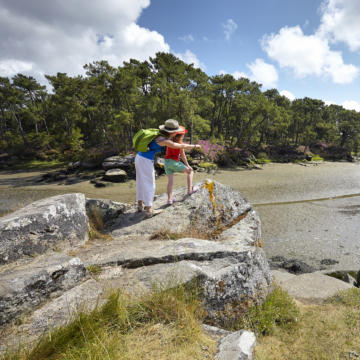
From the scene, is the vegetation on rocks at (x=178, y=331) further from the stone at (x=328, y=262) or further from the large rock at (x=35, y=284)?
the stone at (x=328, y=262)

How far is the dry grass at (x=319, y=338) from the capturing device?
2.94 meters

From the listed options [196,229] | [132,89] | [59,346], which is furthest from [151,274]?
[132,89]

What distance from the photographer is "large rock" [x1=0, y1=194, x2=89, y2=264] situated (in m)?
3.69

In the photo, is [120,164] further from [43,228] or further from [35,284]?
[35,284]

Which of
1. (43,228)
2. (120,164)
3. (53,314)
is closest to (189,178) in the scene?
(43,228)

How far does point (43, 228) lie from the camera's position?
4.23m

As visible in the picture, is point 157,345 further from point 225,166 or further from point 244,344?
point 225,166

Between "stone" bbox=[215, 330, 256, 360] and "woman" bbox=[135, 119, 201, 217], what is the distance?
3748 mm

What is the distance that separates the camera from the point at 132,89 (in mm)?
28172

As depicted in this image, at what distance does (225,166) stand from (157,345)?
30223 millimetres

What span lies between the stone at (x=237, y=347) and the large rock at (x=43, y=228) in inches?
137

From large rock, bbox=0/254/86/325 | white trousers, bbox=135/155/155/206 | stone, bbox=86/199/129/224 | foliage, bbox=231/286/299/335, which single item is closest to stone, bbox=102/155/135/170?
stone, bbox=86/199/129/224

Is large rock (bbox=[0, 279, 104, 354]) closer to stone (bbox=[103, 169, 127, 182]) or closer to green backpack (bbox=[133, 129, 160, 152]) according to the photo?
green backpack (bbox=[133, 129, 160, 152])

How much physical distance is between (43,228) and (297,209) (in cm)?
1323
